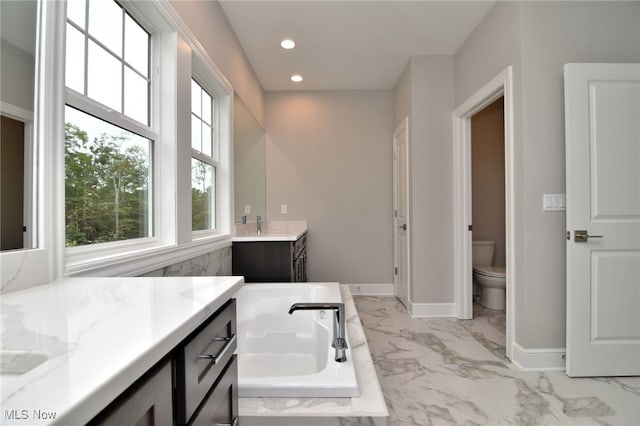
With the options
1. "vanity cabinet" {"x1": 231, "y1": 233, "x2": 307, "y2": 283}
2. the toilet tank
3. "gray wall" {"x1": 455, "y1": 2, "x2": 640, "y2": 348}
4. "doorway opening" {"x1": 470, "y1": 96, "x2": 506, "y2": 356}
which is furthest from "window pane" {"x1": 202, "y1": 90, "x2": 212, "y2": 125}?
the toilet tank

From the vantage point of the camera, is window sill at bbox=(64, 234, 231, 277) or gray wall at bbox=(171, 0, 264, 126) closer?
window sill at bbox=(64, 234, 231, 277)

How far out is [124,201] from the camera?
1407 mm

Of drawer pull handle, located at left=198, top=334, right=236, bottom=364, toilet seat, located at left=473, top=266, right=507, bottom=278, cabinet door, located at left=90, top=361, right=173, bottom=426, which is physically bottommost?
toilet seat, located at left=473, top=266, right=507, bottom=278

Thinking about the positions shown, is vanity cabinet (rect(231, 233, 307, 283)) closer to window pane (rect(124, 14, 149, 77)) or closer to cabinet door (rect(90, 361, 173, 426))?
window pane (rect(124, 14, 149, 77))

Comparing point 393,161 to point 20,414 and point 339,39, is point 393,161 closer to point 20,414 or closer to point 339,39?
point 339,39

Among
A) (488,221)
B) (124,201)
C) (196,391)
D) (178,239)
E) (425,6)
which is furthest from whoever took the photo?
(488,221)

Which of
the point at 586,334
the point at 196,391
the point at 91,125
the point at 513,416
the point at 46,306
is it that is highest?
the point at 91,125

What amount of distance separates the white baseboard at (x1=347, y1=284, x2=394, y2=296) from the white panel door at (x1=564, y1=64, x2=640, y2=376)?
6.86 feet

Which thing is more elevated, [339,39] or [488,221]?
[339,39]

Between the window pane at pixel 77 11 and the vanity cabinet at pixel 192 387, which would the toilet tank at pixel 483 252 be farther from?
the window pane at pixel 77 11

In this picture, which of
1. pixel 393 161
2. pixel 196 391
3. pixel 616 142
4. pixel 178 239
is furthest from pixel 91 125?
pixel 393 161

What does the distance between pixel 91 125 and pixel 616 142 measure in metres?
2.80

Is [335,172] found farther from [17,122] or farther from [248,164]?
[17,122]

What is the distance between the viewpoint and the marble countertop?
0.33 metres
